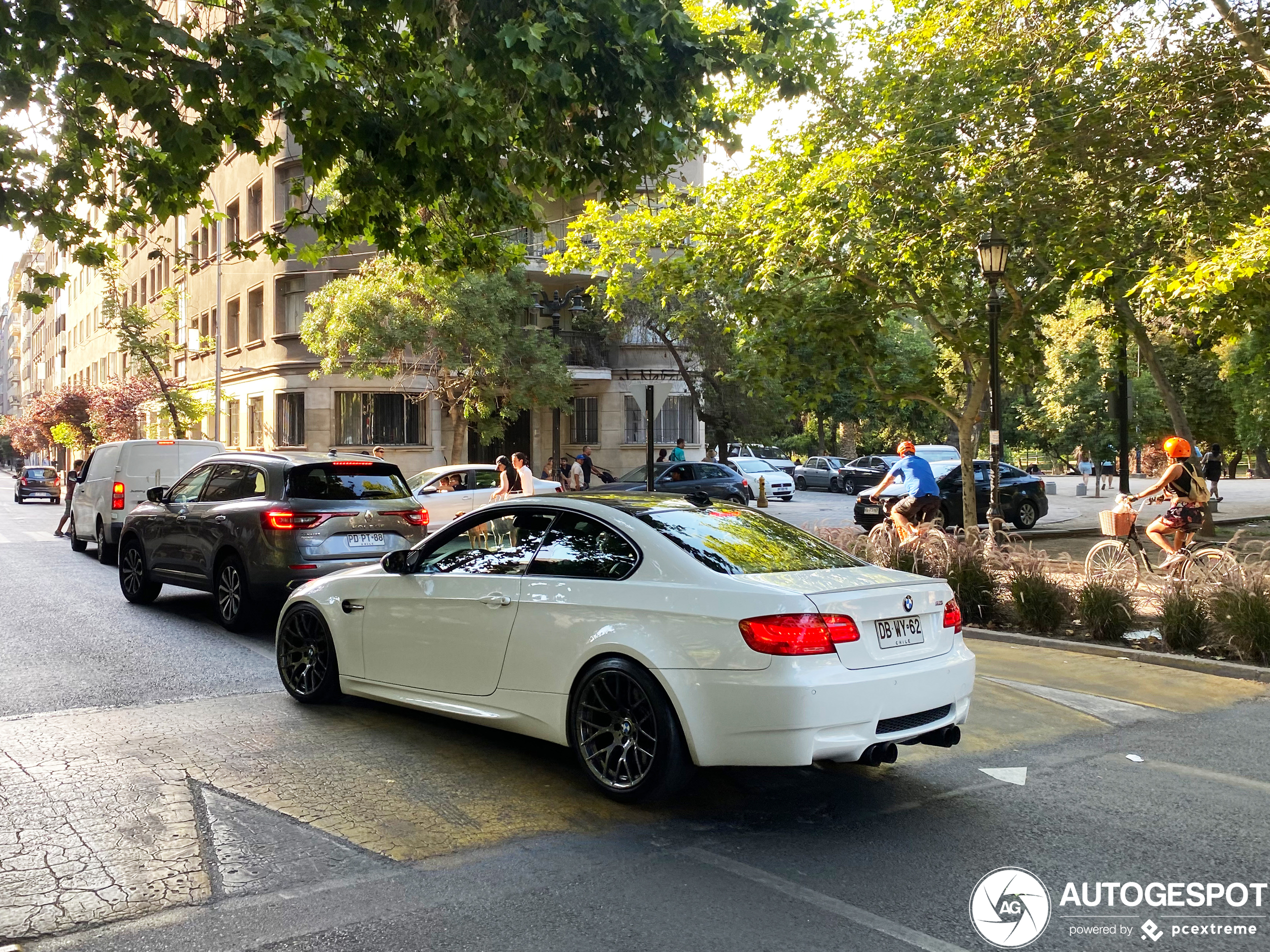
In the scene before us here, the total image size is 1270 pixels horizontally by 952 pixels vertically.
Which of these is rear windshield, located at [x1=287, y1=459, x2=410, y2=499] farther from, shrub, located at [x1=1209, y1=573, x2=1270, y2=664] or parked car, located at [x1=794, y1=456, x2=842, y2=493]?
parked car, located at [x1=794, y1=456, x2=842, y2=493]

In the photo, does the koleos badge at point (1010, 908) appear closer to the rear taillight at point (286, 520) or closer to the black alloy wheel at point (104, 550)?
the rear taillight at point (286, 520)

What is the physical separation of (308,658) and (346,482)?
3.58m

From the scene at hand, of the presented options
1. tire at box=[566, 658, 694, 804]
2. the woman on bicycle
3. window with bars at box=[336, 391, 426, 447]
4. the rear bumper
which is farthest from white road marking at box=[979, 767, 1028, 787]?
window with bars at box=[336, 391, 426, 447]

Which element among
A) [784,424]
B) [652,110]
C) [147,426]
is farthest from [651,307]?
[652,110]

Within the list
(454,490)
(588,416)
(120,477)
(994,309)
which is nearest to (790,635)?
(994,309)

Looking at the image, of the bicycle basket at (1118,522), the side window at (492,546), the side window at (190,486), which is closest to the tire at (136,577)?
the side window at (190,486)

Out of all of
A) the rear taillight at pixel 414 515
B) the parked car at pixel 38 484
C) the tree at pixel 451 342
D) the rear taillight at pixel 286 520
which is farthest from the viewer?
the parked car at pixel 38 484

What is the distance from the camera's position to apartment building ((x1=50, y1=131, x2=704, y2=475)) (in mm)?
35188

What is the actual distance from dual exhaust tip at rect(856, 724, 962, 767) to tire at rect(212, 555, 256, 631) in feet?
22.5

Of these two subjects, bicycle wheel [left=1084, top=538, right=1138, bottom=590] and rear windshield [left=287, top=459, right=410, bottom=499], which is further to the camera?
bicycle wheel [left=1084, top=538, right=1138, bottom=590]

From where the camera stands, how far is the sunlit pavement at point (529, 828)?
12.5 feet

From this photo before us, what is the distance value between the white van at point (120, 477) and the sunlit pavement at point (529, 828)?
1093 centimetres

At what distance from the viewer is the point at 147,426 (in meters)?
45.1

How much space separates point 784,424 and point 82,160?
40.4 meters
